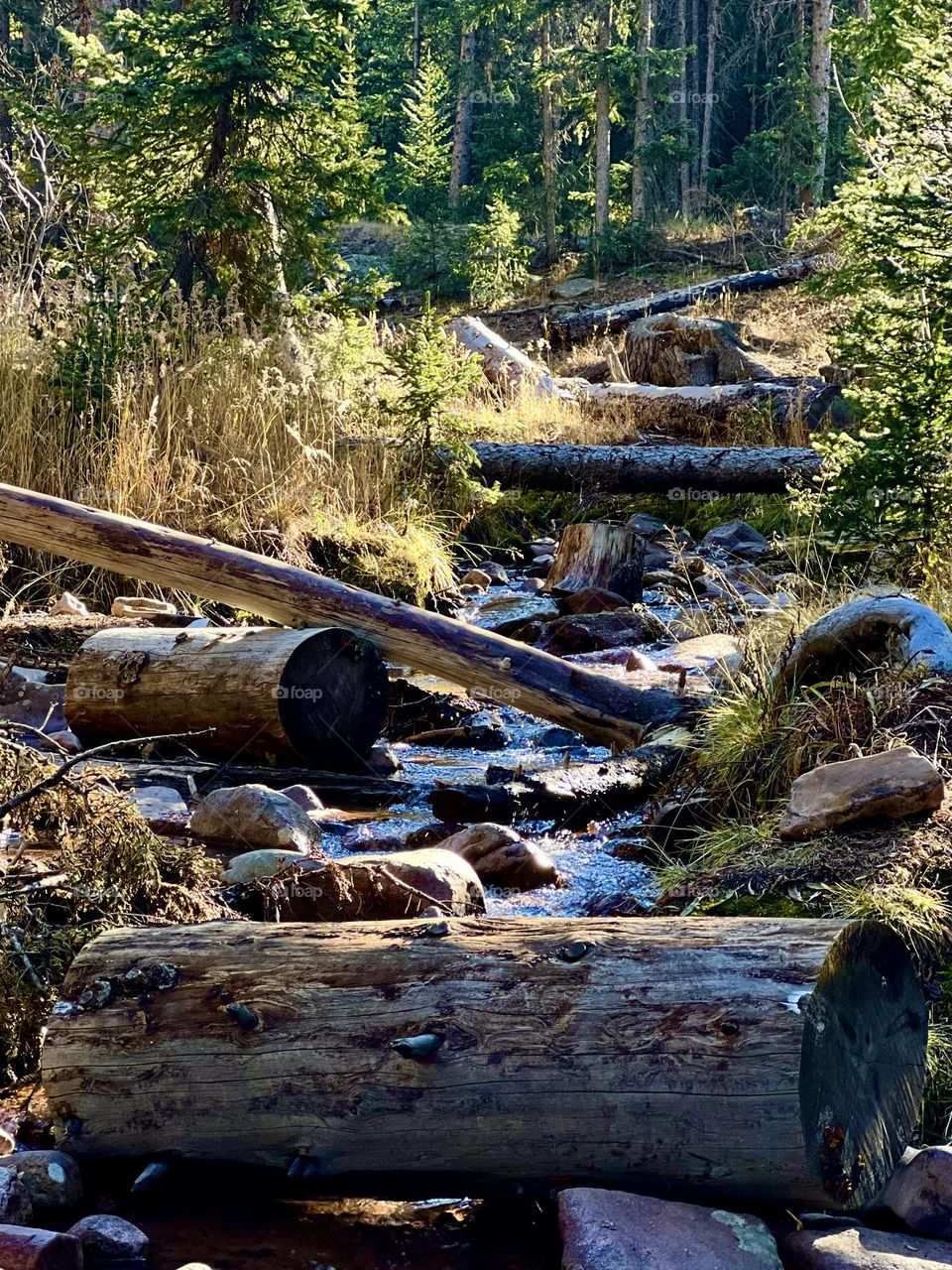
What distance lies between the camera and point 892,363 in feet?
21.2

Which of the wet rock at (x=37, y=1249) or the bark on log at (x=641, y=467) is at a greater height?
the bark on log at (x=641, y=467)

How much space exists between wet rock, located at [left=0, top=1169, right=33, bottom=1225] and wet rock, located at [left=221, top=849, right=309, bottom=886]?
1556 mm

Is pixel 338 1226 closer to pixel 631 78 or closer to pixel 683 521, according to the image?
pixel 683 521

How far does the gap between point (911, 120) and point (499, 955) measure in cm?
491

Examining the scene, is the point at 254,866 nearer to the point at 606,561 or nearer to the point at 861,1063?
the point at 861,1063

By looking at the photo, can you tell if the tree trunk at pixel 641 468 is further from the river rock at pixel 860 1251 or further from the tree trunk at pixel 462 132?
the tree trunk at pixel 462 132

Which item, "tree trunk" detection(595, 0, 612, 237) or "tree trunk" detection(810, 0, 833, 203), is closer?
"tree trunk" detection(810, 0, 833, 203)

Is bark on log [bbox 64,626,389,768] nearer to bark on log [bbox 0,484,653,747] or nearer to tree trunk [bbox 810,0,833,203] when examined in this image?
bark on log [bbox 0,484,653,747]

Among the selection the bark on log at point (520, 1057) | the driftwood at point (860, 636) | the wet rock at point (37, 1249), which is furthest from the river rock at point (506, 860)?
the wet rock at point (37, 1249)

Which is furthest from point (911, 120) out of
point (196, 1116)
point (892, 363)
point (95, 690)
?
point (196, 1116)

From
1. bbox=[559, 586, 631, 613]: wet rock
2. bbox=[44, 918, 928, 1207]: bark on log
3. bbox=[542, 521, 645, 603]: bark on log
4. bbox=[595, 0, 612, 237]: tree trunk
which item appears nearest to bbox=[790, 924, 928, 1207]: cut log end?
bbox=[44, 918, 928, 1207]: bark on log

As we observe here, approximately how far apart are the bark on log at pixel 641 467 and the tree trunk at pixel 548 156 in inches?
699

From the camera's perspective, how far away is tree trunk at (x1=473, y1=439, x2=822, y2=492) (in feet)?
35.4

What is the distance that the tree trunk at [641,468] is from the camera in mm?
10805
